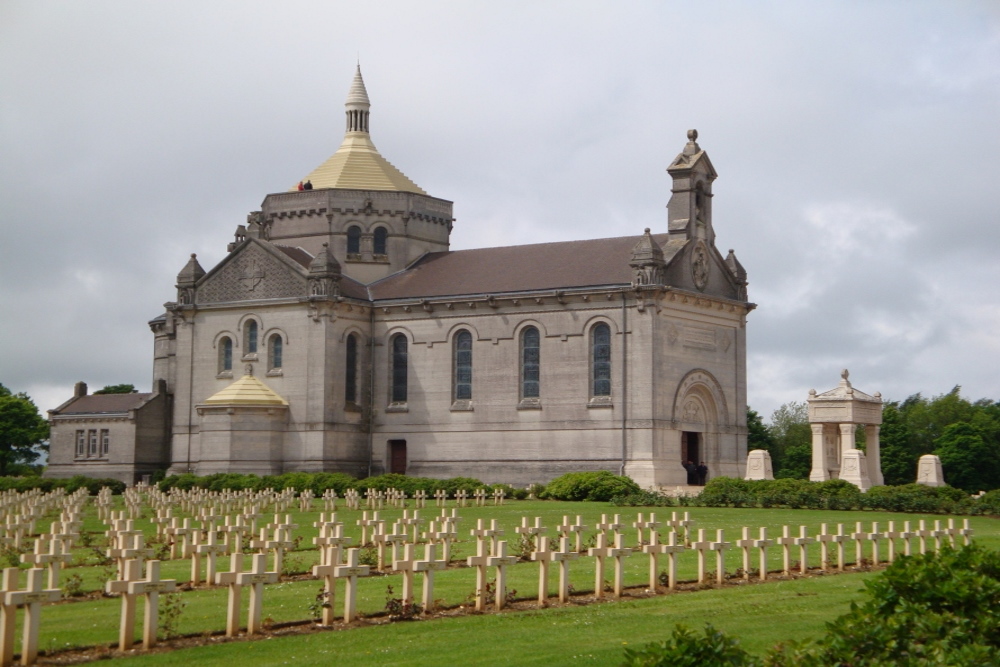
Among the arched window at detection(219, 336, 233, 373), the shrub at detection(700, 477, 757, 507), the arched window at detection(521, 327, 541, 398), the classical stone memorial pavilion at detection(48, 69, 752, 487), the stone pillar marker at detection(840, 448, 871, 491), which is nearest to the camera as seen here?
the shrub at detection(700, 477, 757, 507)

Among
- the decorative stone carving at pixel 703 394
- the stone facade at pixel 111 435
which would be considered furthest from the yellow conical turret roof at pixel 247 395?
the decorative stone carving at pixel 703 394

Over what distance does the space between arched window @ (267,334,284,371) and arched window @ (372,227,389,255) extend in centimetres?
720

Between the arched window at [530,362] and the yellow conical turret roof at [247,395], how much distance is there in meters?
11.1

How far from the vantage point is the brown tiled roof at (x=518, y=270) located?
63.6 metres

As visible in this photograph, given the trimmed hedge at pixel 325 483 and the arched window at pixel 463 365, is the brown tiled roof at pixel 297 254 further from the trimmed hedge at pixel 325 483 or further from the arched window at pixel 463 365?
the trimmed hedge at pixel 325 483

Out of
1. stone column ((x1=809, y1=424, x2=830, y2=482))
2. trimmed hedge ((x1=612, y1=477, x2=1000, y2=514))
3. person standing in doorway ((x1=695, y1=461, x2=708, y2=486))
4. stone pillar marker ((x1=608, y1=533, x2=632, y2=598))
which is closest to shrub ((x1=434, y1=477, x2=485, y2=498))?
trimmed hedge ((x1=612, y1=477, x2=1000, y2=514))

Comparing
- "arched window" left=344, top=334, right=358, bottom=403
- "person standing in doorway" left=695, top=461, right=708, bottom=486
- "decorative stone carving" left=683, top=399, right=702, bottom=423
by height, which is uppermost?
"arched window" left=344, top=334, right=358, bottom=403

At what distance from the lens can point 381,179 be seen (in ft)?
242

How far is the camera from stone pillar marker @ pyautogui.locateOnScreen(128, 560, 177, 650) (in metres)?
17.2

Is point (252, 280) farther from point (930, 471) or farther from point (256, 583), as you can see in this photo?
point (256, 583)

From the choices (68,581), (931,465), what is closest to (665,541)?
(68,581)

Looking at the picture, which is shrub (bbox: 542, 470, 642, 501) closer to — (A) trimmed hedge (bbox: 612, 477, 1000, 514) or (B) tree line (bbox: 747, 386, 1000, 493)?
(A) trimmed hedge (bbox: 612, 477, 1000, 514)

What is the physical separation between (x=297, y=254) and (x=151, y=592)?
177ft

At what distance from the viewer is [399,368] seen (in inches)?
2677
